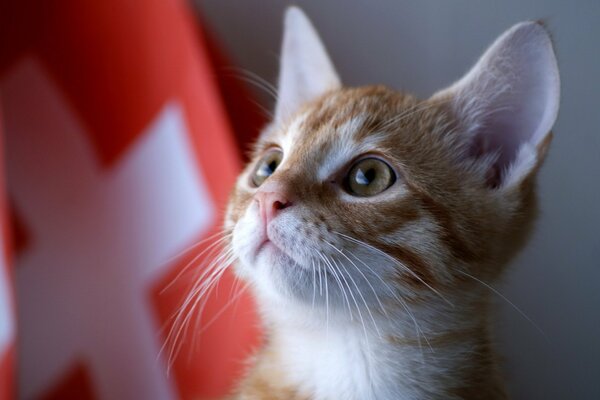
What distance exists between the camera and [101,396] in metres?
1.43

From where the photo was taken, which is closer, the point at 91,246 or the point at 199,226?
the point at 199,226

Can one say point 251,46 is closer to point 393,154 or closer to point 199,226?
point 199,226

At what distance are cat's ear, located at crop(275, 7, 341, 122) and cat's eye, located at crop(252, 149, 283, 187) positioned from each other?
14 cm

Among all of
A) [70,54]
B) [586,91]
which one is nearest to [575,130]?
[586,91]

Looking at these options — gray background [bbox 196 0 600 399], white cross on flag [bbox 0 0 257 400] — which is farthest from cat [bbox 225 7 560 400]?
white cross on flag [bbox 0 0 257 400]

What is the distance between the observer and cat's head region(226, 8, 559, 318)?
0.77m

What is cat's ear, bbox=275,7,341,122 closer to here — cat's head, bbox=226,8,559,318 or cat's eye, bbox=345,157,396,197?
cat's head, bbox=226,8,559,318

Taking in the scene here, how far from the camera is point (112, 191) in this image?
1.62 m

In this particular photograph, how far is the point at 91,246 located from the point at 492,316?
112 centimetres

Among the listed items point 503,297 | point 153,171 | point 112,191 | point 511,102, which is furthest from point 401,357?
point 112,191

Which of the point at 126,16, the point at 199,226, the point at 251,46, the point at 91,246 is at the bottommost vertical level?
A: the point at 199,226

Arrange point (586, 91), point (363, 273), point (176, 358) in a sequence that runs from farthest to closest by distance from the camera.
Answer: point (176, 358)
point (586, 91)
point (363, 273)

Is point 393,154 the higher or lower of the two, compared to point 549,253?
higher

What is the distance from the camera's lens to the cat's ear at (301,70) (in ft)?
3.70
